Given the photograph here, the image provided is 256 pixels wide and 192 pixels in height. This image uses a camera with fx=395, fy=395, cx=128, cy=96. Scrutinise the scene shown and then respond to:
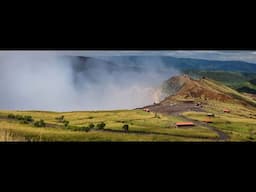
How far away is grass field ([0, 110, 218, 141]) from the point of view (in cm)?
373

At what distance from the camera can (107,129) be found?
12.4ft

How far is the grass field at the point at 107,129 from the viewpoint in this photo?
373cm

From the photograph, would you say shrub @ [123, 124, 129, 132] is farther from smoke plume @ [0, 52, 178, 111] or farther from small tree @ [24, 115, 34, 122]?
small tree @ [24, 115, 34, 122]

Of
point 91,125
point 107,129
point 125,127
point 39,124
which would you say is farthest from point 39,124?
point 125,127

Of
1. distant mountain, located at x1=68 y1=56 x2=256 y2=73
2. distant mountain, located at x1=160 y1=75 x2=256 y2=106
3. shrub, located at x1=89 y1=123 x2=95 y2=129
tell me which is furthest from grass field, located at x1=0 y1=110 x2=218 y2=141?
distant mountain, located at x1=68 y1=56 x2=256 y2=73

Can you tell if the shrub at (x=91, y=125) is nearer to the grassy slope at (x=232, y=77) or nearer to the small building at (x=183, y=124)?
the small building at (x=183, y=124)

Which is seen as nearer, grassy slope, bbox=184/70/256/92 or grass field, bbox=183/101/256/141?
grass field, bbox=183/101/256/141

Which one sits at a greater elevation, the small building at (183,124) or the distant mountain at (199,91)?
the distant mountain at (199,91)

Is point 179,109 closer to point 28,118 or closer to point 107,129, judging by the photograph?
point 107,129

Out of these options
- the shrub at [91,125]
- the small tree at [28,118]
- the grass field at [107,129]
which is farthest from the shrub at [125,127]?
the small tree at [28,118]

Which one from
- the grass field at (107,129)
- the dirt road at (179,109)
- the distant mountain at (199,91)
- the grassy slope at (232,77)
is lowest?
the grass field at (107,129)

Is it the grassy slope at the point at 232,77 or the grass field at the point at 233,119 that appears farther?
the grassy slope at the point at 232,77
